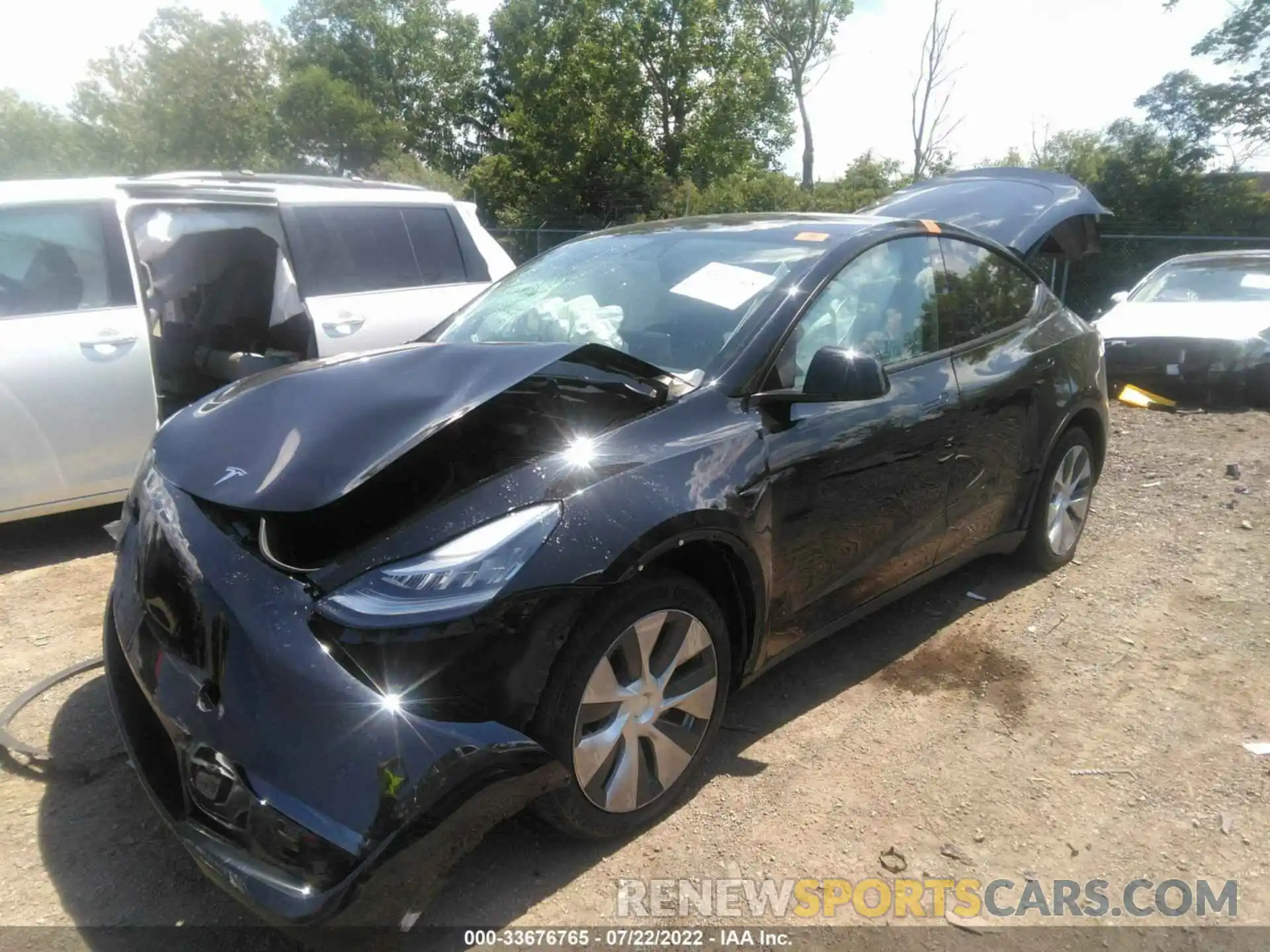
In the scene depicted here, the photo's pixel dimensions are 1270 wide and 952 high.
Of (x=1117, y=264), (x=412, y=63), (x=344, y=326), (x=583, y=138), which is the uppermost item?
(x=412, y=63)

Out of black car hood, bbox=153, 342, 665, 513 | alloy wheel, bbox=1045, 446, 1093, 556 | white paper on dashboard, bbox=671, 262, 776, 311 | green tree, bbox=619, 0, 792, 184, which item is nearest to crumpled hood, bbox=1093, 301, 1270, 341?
alloy wheel, bbox=1045, 446, 1093, 556

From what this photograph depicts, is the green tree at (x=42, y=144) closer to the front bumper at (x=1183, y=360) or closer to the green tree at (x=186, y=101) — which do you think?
the green tree at (x=186, y=101)

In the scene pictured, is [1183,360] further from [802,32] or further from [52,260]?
[802,32]

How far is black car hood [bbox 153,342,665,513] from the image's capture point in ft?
7.14

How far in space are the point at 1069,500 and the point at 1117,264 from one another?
1276cm

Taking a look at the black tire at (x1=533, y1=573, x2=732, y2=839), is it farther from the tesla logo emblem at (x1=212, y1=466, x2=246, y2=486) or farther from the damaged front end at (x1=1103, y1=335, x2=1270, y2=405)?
the damaged front end at (x1=1103, y1=335, x2=1270, y2=405)

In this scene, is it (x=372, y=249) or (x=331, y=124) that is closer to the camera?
(x=372, y=249)

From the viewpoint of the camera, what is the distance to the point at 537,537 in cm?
211

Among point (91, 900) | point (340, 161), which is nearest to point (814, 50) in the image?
point (340, 161)

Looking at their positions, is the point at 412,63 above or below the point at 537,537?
above

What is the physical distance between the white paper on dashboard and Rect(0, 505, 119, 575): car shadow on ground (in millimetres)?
3223

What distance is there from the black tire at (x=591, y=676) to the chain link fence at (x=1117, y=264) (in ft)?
40.9

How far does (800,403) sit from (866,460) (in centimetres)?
37

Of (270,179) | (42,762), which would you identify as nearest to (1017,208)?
(270,179)
